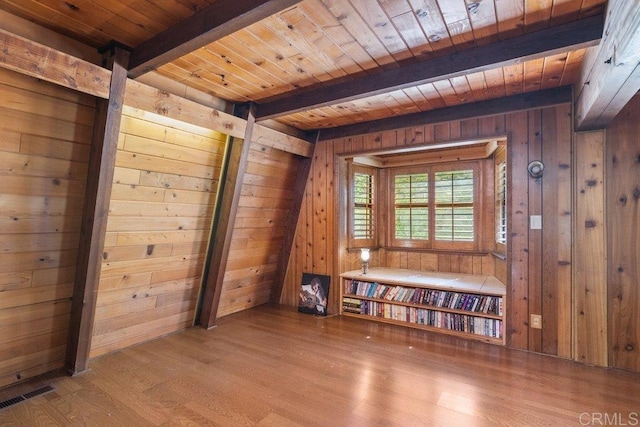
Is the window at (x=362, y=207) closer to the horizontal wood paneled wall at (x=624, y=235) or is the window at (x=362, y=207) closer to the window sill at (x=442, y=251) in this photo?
the window sill at (x=442, y=251)

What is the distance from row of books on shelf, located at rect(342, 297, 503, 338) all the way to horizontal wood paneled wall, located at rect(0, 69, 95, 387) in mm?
2798

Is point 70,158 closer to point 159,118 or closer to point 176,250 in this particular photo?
point 159,118

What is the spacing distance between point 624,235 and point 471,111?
5.20 ft

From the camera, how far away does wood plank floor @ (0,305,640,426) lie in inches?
76.4

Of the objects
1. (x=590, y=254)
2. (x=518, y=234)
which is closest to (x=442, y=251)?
(x=518, y=234)

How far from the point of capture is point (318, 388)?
2270 millimetres

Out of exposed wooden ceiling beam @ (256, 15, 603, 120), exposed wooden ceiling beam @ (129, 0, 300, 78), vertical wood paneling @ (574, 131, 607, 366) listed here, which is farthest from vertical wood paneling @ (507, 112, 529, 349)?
exposed wooden ceiling beam @ (129, 0, 300, 78)

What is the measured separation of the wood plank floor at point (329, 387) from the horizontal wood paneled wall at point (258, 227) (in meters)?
0.88

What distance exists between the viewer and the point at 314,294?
404 centimetres

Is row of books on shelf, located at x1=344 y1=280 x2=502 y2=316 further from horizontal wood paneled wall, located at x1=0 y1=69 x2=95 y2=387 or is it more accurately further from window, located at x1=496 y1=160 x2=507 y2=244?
horizontal wood paneled wall, located at x1=0 y1=69 x2=95 y2=387

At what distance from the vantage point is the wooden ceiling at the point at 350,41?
1732 mm

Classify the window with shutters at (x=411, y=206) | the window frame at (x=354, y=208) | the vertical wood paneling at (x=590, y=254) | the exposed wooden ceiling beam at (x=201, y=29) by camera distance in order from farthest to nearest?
the window with shutters at (x=411, y=206) → the window frame at (x=354, y=208) → the vertical wood paneling at (x=590, y=254) → the exposed wooden ceiling beam at (x=201, y=29)

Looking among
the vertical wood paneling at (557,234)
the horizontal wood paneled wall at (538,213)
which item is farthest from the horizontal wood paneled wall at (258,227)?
the vertical wood paneling at (557,234)

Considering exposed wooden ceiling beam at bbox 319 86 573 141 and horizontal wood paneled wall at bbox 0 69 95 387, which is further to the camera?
exposed wooden ceiling beam at bbox 319 86 573 141
